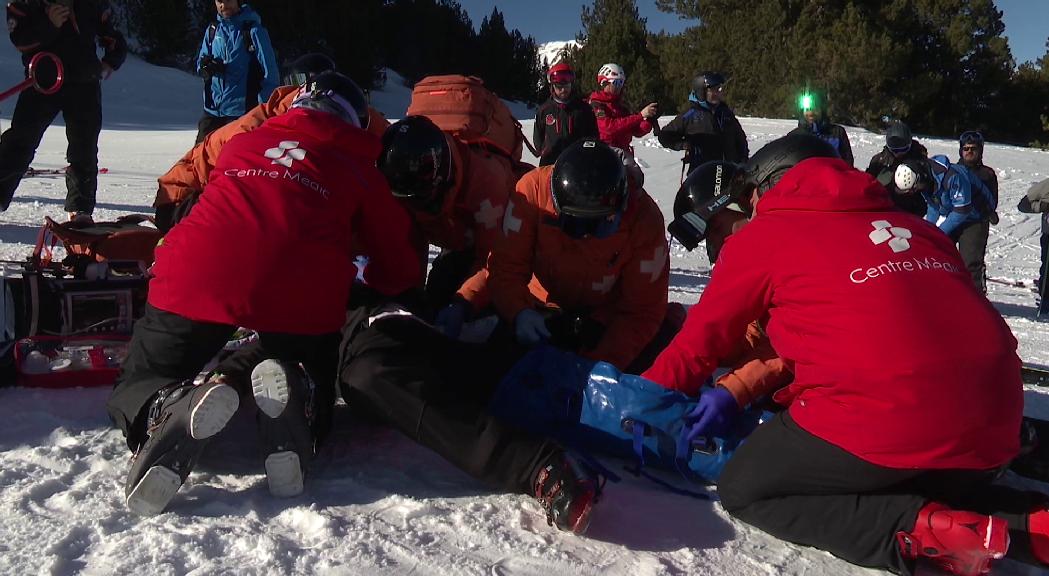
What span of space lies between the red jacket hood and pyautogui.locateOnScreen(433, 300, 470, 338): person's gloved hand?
4.79 ft

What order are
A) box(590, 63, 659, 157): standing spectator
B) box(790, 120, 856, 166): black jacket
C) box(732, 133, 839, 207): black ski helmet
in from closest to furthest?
1. box(732, 133, 839, 207): black ski helmet
2. box(590, 63, 659, 157): standing spectator
3. box(790, 120, 856, 166): black jacket

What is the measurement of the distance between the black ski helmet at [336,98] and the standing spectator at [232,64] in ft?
10.1

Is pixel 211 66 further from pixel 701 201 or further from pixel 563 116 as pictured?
pixel 701 201

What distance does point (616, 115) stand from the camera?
6453 mm

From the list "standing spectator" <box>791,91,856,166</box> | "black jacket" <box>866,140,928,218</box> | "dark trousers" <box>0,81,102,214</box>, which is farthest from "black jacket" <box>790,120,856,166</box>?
"dark trousers" <box>0,81,102,214</box>

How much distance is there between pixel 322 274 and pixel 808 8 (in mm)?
24544

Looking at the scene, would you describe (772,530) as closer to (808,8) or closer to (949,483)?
(949,483)

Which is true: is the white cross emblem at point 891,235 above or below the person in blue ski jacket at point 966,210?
below

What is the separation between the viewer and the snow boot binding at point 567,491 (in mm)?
1937

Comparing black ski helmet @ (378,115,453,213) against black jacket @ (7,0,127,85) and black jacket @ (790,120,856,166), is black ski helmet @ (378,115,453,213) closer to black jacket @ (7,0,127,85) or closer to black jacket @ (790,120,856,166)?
black jacket @ (7,0,127,85)

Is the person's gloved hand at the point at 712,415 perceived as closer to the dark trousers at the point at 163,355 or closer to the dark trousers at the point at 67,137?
the dark trousers at the point at 163,355

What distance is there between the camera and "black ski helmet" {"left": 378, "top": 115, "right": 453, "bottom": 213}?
3158mm

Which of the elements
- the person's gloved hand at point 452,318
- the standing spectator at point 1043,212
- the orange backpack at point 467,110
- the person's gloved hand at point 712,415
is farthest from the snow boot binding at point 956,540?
the standing spectator at point 1043,212

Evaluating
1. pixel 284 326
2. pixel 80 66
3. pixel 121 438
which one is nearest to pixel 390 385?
pixel 284 326
